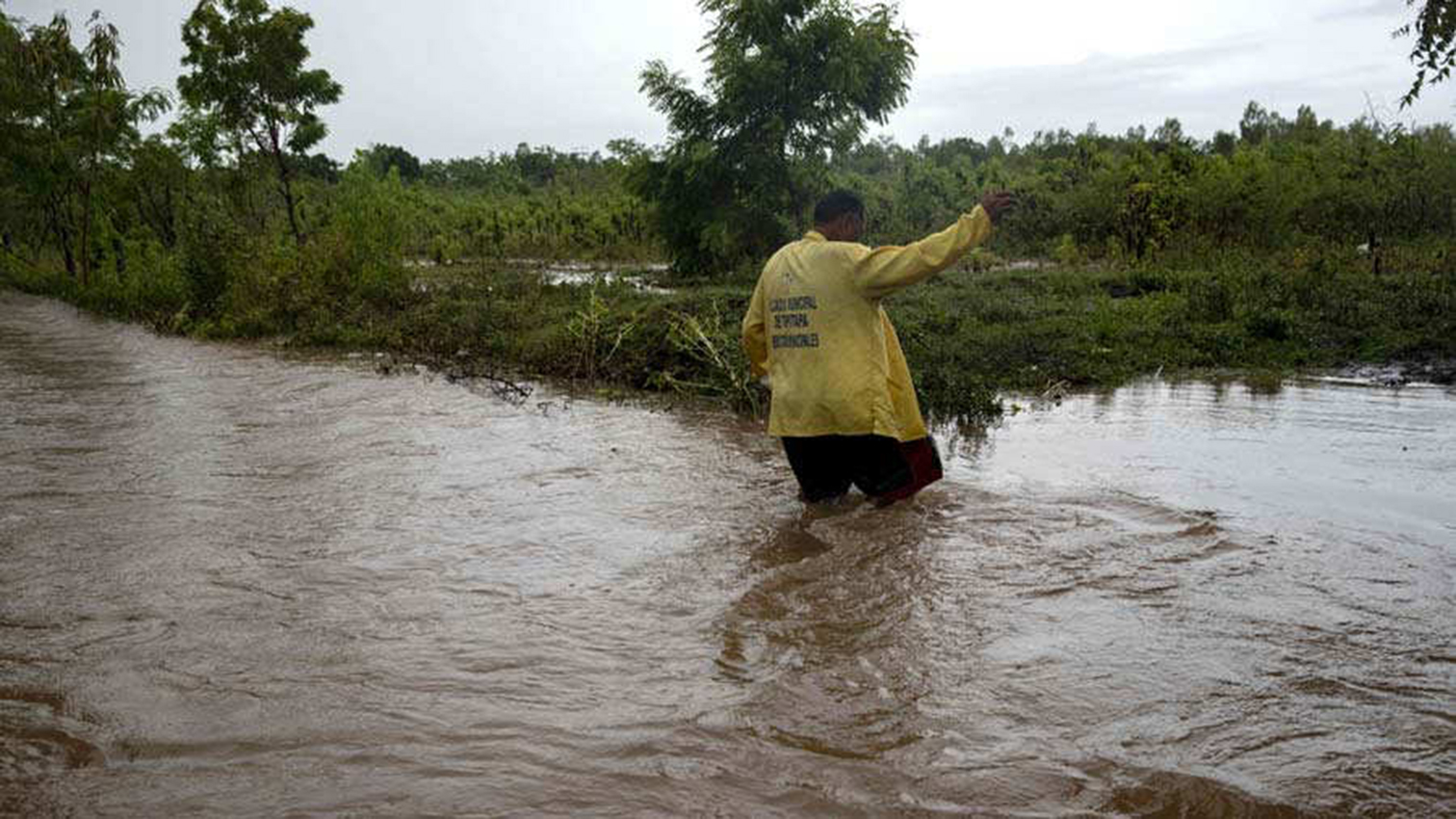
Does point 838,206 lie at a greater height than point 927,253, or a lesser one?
greater

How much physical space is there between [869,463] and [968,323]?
700 cm

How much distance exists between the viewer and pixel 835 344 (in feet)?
17.4

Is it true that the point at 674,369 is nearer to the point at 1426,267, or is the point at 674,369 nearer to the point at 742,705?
the point at 742,705

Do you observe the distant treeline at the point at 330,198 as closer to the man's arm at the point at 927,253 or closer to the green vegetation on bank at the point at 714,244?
the green vegetation on bank at the point at 714,244

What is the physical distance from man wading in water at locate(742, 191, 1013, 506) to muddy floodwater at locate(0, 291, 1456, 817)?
0.98 feet

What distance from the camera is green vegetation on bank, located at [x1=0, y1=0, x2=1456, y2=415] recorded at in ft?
36.3

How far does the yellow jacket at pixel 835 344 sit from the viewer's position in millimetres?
5242

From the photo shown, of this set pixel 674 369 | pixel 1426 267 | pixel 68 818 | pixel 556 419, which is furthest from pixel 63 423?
pixel 1426 267

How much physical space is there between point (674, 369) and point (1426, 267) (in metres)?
11.0

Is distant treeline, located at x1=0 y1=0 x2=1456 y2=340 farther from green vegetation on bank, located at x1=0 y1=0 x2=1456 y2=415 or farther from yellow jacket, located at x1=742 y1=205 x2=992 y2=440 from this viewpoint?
yellow jacket, located at x1=742 y1=205 x2=992 y2=440

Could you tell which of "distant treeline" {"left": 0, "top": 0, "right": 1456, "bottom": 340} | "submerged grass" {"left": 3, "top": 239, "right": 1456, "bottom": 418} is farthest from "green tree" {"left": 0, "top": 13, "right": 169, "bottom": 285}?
"submerged grass" {"left": 3, "top": 239, "right": 1456, "bottom": 418}

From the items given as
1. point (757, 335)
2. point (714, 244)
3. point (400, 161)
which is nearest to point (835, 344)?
point (757, 335)

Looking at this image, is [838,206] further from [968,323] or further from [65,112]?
[65,112]

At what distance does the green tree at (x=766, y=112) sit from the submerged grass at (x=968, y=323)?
19.0 ft
